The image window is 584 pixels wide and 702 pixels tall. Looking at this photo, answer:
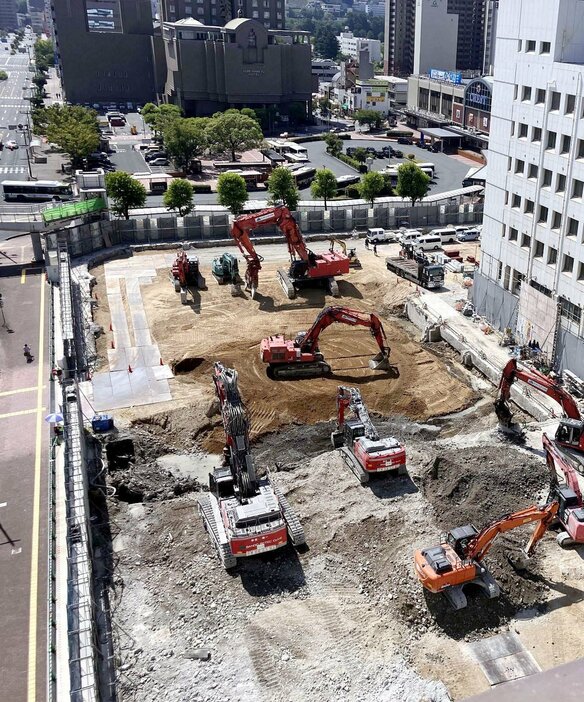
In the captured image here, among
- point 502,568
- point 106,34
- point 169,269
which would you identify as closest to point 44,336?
point 169,269

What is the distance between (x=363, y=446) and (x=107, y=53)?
156745mm

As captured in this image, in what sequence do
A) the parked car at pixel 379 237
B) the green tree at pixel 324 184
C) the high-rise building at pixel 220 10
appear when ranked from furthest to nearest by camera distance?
1. the high-rise building at pixel 220 10
2. the green tree at pixel 324 184
3. the parked car at pixel 379 237

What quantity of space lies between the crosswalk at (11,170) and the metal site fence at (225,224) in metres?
42.4

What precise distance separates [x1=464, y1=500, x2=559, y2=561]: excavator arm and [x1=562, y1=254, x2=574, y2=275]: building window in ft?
61.0

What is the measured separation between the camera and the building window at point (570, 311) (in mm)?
37500

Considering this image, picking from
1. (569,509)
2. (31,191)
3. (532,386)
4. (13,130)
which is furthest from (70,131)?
(569,509)

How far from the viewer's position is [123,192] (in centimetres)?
6850

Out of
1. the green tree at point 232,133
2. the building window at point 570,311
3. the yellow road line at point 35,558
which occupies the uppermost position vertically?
the green tree at point 232,133

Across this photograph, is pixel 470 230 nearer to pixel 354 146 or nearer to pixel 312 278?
pixel 312 278

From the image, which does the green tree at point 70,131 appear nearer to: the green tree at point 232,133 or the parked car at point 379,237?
the green tree at point 232,133

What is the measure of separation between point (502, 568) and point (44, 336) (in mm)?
34819

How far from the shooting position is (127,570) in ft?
81.9

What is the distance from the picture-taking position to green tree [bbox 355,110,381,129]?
5543 inches

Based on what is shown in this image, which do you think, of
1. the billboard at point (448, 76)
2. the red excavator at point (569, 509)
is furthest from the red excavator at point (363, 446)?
the billboard at point (448, 76)
